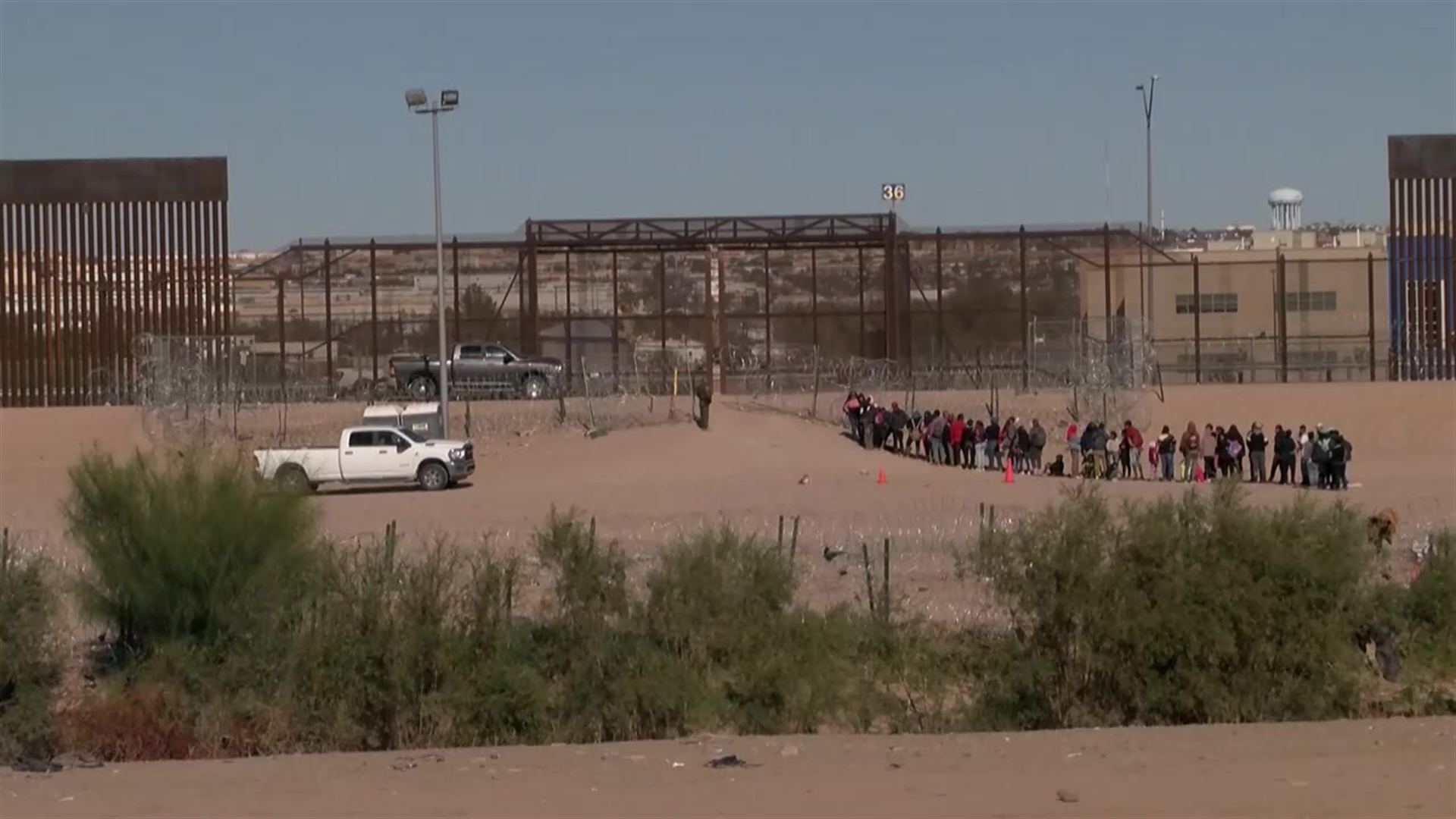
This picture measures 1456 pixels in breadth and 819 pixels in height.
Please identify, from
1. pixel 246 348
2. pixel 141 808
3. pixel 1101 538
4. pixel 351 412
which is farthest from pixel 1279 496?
pixel 246 348

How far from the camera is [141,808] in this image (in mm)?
14734

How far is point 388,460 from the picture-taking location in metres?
41.1

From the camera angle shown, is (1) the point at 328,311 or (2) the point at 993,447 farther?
(1) the point at 328,311

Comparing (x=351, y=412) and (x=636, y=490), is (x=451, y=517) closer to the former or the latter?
(x=636, y=490)

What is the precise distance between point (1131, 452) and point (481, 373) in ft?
70.7

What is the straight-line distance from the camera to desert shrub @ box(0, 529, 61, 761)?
17172mm

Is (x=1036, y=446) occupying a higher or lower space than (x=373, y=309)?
lower

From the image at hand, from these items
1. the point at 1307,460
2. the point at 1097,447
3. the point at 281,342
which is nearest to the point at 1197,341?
the point at 1097,447

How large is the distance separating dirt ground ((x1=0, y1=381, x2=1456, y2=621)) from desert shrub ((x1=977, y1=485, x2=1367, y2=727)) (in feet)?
3.77

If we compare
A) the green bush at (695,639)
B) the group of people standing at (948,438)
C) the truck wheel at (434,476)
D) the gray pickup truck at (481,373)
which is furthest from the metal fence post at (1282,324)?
the green bush at (695,639)

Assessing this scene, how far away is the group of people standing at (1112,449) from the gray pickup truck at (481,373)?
11.8m

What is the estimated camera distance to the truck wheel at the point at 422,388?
53.9 meters

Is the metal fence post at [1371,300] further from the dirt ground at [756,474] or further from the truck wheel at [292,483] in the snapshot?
the truck wheel at [292,483]

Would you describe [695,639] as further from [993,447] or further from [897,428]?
[897,428]
